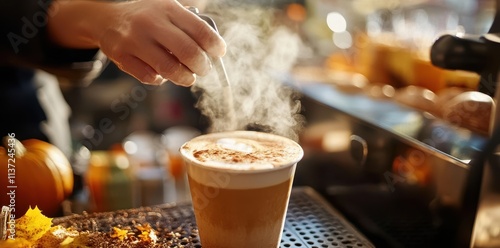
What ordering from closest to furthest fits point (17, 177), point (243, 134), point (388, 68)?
point (243, 134)
point (17, 177)
point (388, 68)

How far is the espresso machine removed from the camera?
0.88 meters

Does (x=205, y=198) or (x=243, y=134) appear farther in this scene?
(x=243, y=134)

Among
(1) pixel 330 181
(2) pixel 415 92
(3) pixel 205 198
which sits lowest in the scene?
(1) pixel 330 181

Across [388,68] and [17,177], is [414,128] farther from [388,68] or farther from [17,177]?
[17,177]

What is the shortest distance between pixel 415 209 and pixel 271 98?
520 millimetres

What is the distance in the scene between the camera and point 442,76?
4.47ft

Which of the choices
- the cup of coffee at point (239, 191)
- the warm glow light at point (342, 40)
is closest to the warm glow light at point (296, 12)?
the warm glow light at point (342, 40)

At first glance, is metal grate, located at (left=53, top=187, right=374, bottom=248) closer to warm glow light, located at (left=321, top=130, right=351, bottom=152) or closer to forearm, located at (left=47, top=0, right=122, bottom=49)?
warm glow light, located at (left=321, top=130, right=351, bottom=152)

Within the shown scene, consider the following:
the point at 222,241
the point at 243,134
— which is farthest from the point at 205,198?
the point at 243,134

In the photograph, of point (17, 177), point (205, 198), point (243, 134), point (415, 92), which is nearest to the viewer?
point (205, 198)

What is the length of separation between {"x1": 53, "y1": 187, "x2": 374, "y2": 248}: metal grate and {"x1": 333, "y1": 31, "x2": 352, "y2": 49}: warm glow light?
3.85 ft

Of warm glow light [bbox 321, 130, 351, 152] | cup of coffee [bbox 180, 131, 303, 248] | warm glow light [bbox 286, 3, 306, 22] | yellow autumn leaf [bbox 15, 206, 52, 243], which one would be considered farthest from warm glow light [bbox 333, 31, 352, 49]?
yellow autumn leaf [bbox 15, 206, 52, 243]

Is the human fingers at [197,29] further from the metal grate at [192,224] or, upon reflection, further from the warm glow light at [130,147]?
the warm glow light at [130,147]

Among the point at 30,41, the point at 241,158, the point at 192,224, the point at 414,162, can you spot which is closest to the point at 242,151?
the point at 241,158
